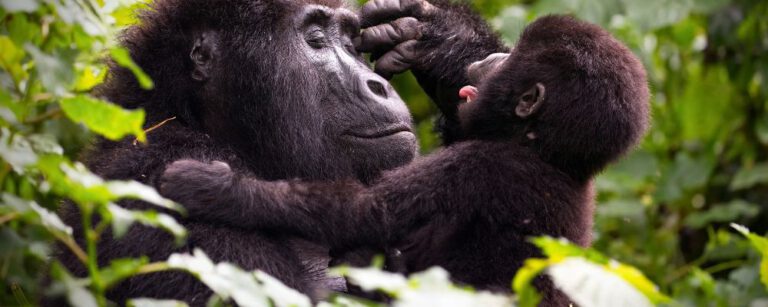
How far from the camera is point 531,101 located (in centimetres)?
345

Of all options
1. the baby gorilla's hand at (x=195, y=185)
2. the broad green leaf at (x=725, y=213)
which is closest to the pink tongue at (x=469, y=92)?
the baby gorilla's hand at (x=195, y=185)

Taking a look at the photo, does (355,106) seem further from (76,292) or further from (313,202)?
(76,292)

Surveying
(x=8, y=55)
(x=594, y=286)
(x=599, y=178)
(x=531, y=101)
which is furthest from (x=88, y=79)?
(x=599, y=178)

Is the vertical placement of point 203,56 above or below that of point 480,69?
below

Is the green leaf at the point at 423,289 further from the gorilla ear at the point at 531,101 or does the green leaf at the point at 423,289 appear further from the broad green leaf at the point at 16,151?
the gorilla ear at the point at 531,101

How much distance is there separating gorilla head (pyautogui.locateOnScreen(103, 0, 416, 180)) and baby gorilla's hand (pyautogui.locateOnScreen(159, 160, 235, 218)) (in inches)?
15.6

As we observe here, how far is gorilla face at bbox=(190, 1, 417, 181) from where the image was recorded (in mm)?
3480

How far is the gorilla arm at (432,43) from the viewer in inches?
158

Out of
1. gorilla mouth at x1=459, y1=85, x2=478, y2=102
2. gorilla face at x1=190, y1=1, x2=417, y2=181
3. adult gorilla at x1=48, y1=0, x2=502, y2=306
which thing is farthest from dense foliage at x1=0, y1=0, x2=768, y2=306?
gorilla mouth at x1=459, y1=85, x2=478, y2=102

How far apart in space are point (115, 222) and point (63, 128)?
4.36 ft

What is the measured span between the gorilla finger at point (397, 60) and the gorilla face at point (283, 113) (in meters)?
0.46

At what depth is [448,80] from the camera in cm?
422

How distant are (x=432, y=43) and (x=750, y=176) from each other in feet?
8.67

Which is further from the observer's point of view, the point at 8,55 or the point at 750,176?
the point at 750,176
